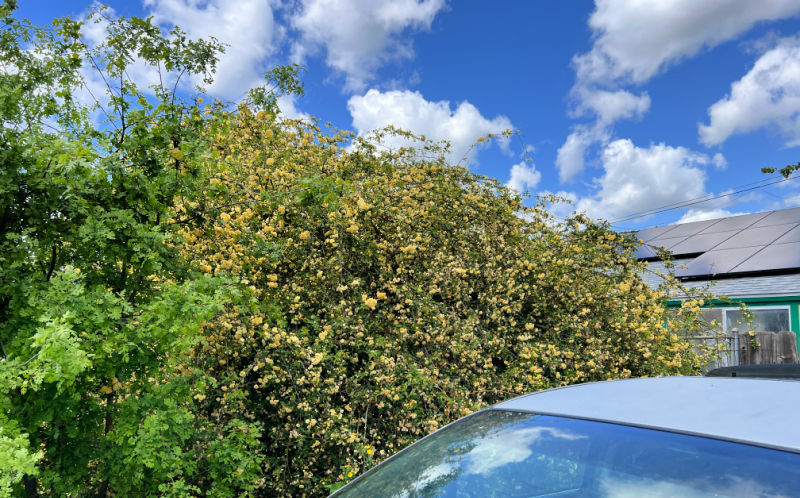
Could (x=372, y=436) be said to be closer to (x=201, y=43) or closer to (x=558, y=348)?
(x=558, y=348)

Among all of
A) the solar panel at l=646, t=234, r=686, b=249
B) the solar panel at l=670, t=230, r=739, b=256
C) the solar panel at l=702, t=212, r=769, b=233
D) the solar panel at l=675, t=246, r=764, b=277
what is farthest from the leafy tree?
the solar panel at l=702, t=212, r=769, b=233

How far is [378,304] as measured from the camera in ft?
15.4

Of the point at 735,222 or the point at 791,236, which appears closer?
the point at 791,236

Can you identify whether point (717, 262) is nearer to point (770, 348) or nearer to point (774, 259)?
point (774, 259)

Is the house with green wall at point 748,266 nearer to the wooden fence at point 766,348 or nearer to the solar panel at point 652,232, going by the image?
the wooden fence at point 766,348

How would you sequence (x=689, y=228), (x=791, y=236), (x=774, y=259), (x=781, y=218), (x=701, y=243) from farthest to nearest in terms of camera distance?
(x=689, y=228) < (x=701, y=243) < (x=781, y=218) < (x=791, y=236) < (x=774, y=259)

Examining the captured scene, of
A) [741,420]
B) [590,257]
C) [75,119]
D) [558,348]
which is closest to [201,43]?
[75,119]

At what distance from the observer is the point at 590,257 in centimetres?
618

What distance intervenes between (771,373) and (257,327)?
3359 millimetres

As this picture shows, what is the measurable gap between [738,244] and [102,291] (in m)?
15.3

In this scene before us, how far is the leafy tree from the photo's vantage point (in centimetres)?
256

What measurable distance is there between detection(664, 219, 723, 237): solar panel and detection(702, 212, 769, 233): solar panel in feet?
0.68

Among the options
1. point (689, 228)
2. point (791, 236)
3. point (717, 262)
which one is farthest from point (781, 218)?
point (717, 262)

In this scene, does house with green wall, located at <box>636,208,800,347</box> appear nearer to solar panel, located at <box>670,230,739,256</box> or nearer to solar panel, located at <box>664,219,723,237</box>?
solar panel, located at <box>670,230,739,256</box>
